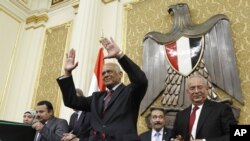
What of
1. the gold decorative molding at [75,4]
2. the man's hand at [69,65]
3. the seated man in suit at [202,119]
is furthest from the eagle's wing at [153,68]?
the man's hand at [69,65]

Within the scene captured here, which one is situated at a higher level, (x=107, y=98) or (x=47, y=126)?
(x=107, y=98)

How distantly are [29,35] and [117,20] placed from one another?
83.9 inches

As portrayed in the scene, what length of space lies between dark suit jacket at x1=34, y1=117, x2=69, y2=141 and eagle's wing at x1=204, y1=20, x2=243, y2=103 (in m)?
1.93

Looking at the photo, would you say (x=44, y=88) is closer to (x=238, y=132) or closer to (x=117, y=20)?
(x=117, y=20)

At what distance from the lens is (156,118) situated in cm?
313

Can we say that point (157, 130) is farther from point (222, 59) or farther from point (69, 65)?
point (69, 65)

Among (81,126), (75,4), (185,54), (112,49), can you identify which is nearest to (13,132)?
(81,126)

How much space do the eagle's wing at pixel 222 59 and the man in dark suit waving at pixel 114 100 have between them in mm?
1912

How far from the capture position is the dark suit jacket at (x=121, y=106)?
174 centimetres

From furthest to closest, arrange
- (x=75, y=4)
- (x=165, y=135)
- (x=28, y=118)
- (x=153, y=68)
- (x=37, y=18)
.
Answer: (x=37, y=18) → (x=75, y=4) → (x=153, y=68) → (x=28, y=118) → (x=165, y=135)

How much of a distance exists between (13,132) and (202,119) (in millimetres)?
1315

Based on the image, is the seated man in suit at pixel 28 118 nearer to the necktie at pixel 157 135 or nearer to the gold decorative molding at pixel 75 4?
the necktie at pixel 157 135

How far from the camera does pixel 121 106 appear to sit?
1.82 meters

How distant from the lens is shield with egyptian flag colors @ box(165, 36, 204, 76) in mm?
3766
